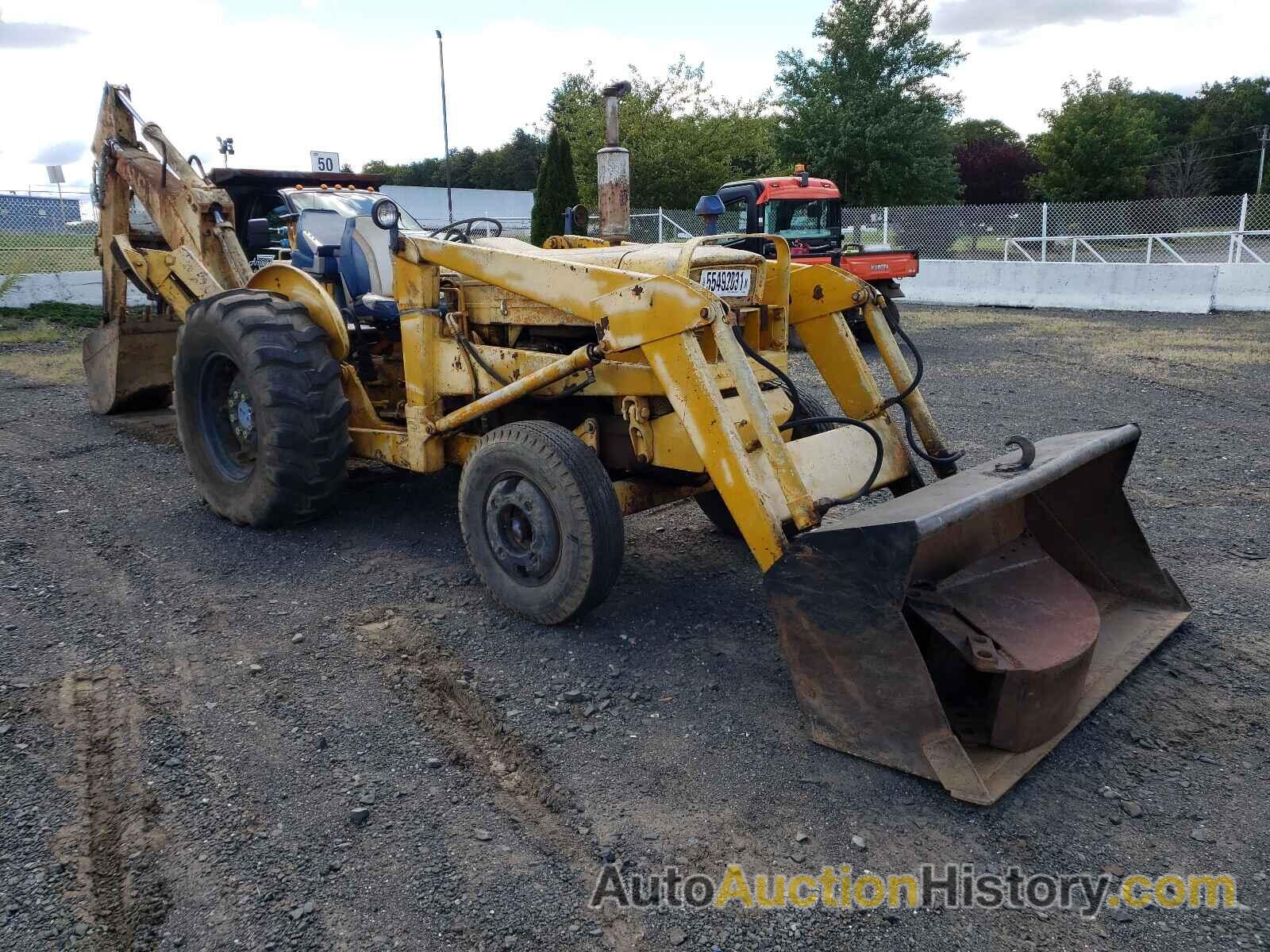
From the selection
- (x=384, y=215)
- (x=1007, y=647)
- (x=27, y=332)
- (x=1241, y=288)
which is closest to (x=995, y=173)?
(x=1241, y=288)

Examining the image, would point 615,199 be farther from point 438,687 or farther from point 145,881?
point 145,881

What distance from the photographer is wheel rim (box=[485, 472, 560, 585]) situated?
4047 millimetres

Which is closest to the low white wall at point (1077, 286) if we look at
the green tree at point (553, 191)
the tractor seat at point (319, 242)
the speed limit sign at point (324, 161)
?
the green tree at point (553, 191)

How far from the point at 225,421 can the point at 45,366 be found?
696cm

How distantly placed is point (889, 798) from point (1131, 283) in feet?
55.2

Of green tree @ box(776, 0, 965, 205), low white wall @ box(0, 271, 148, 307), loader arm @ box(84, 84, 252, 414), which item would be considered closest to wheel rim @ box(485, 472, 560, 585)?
loader arm @ box(84, 84, 252, 414)

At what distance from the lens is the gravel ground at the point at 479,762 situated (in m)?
2.54

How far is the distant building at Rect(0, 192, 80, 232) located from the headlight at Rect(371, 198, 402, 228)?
49.4 ft

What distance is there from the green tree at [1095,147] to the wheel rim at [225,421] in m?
31.3

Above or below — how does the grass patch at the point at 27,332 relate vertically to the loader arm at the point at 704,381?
below

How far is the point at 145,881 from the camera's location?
2668mm

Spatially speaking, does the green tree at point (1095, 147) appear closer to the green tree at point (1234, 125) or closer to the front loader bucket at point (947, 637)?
the green tree at point (1234, 125)

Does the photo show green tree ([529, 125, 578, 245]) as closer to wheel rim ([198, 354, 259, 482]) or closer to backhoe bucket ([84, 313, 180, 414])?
backhoe bucket ([84, 313, 180, 414])

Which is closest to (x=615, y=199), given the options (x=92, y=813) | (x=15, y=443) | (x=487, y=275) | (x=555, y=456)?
(x=487, y=275)
